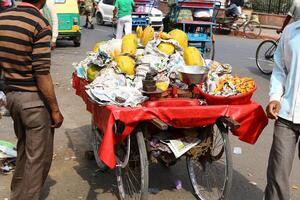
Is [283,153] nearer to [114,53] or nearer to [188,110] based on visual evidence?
[188,110]

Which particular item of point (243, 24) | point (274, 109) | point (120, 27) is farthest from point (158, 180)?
point (243, 24)

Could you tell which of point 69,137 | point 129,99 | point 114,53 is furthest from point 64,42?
point 129,99

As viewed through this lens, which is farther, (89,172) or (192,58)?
(89,172)

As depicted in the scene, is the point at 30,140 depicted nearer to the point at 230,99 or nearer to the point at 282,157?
the point at 230,99

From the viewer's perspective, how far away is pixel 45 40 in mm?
3264

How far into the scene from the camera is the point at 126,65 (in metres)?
4.05

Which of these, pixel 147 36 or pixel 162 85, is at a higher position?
pixel 147 36

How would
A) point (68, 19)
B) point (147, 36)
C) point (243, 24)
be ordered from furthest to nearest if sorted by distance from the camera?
point (243, 24), point (68, 19), point (147, 36)

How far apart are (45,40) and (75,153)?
2.30m

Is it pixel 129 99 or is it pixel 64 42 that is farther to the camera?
pixel 64 42

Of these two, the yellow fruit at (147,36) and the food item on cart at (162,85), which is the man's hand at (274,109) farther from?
the yellow fruit at (147,36)

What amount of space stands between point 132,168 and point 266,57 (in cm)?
735

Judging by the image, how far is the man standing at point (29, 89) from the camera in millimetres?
3240

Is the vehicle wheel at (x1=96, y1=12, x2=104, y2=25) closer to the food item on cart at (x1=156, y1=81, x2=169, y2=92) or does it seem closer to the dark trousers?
the food item on cart at (x1=156, y1=81, x2=169, y2=92)
